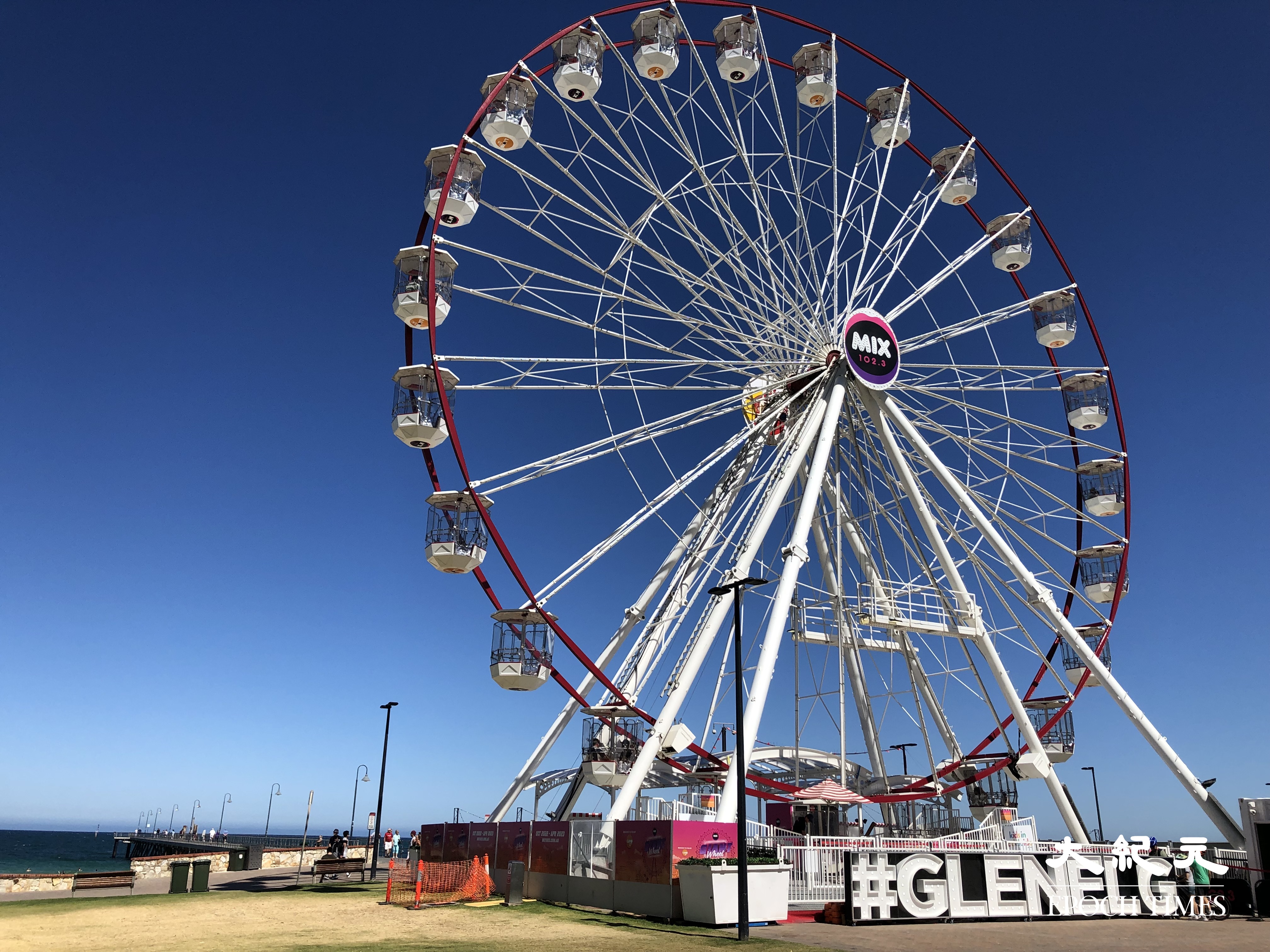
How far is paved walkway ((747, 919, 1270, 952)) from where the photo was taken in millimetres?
13109

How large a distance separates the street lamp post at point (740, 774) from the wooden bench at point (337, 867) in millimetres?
14496

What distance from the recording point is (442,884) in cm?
1992

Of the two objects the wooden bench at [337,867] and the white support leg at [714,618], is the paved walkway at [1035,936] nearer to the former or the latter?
the white support leg at [714,618]

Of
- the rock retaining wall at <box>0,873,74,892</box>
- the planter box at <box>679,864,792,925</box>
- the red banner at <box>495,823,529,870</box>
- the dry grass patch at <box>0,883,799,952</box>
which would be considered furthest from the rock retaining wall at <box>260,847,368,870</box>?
the planter box at <box>679,864,792,925</box>

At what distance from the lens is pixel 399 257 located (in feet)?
67.3

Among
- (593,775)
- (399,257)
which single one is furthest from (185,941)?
(399,257)

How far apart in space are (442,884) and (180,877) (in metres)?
6.10

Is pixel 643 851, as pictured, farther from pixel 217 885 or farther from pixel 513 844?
pixel 217 885

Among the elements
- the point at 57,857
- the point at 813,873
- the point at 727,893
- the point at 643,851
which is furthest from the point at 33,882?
the point at 57,857

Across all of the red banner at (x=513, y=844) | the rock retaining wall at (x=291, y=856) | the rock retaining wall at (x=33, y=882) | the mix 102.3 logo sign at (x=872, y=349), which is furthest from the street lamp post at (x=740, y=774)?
the rock retaining wall at (x=291, y=856)

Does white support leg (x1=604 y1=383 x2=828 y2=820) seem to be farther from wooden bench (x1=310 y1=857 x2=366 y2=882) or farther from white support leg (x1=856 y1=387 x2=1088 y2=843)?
wooden bench (x1=310 y1=857 x2=366 y2=882)

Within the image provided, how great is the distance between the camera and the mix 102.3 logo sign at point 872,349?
77.2 feet

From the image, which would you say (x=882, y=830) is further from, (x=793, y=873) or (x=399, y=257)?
(x=399, y=257)

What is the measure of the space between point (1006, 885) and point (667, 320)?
13.7 metres
